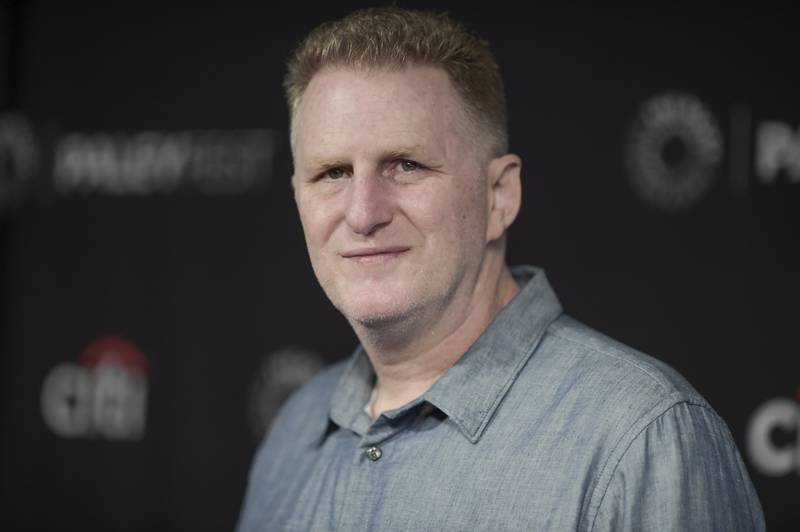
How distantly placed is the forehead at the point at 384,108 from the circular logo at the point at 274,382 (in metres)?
1.09

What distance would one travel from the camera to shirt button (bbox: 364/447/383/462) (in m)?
1.42

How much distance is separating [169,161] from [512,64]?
0.95 metres

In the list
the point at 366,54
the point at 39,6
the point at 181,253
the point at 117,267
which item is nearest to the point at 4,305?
the point at 117,267

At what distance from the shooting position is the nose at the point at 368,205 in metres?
1.35

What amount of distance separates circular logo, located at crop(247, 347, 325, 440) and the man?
87 centimetres

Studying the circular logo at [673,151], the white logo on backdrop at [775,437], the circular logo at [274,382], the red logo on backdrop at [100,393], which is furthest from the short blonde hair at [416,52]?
the red logo on backdrop at [100,393]

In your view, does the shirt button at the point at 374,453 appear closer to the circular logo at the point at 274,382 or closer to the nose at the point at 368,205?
the nose at the point at 368,205

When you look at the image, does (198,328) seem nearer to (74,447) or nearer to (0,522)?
(74,447)

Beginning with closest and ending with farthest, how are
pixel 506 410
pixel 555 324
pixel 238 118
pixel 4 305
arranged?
pixel 506 410
pixel 555 324
pixel 238 118
pixel 4 305

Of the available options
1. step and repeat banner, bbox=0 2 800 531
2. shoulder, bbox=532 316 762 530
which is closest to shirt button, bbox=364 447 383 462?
shoulder, bbox=532 316 762 530

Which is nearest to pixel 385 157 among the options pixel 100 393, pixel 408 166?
pixel 408 166

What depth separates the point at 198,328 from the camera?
2512 mm

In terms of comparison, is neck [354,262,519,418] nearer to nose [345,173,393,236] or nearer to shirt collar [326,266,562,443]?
shirt collar [326,266,562,443]

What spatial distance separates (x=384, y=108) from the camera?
1373 mm
